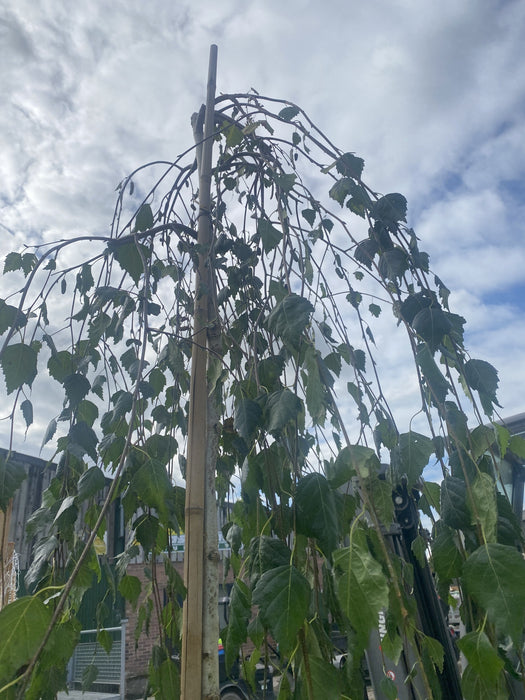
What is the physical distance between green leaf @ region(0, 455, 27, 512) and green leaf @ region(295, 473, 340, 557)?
0.48 meters

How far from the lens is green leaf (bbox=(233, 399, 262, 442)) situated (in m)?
0.74

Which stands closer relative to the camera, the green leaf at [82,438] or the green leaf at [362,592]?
the green leaf at [362,592]

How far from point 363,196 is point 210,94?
700 mm

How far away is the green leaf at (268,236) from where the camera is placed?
3.37ft

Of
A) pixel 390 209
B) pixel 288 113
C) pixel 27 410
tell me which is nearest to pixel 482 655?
pixel 390 209

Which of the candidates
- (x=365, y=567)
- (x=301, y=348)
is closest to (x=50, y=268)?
(x=301, y=348)

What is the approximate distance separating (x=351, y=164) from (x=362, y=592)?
2.65 ft

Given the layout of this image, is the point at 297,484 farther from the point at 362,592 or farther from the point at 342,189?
the point at 342,189

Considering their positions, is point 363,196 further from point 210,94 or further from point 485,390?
point 210,94

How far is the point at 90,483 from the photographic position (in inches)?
31.2

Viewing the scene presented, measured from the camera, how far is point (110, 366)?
1263mm

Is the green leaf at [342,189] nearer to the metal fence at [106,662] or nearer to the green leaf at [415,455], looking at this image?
the green leaf at [415,455]

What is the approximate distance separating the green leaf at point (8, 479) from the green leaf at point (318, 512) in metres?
0.48

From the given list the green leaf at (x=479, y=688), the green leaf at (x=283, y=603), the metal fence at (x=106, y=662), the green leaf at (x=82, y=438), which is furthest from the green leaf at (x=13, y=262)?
the metal fence at (x=106, y=662)
